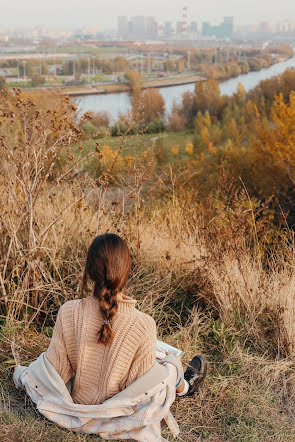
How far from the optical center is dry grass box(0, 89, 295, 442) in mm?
2086

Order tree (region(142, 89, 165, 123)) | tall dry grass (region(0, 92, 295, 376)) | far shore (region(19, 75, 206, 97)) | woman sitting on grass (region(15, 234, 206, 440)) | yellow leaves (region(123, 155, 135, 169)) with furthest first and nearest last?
far shore (region(19, 75, 206, 97)), tree (region(142, 89, 165, 123)), yellow leaves (region(123, 155, 135, 169)), tall dry grass (region(0, 92, 295, 376)), woman sitting on grass (region(15, 234, 206, 440))

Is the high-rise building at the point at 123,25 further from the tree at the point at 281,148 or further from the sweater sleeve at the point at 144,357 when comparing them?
the sweater sleeve at the point at 144,357

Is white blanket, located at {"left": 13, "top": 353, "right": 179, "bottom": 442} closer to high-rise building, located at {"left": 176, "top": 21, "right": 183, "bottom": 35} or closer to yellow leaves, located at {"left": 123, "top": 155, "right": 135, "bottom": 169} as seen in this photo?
yellow leaves, located at {"left": 123, "top": 155, "right": 135, "bottom": 169}

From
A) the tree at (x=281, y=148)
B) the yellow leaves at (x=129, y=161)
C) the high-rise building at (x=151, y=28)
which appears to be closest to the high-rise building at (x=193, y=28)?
the high-rise building at (x=151, y=28)

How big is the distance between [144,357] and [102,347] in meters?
0.16

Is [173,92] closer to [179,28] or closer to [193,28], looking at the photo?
[179,28]

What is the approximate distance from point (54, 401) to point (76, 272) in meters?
1.16

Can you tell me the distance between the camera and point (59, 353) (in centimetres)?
182

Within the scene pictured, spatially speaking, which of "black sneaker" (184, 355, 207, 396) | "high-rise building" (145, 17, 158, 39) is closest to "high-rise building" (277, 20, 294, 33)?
"high-rise building" (145, 17, 158, 39)

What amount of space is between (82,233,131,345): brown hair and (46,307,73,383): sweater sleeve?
0.75 ft

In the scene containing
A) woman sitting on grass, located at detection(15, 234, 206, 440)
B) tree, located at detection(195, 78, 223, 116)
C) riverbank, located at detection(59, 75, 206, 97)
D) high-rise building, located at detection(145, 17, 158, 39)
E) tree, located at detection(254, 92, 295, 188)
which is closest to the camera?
woman sitting on grass, located at detection(15, 234, 206, 440)

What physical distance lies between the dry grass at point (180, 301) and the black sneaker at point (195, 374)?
0.07m

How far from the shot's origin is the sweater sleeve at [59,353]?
70.8 inches

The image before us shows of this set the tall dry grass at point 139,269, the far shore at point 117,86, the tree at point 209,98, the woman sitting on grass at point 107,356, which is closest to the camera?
the woman sitting on grass at point 107,356
